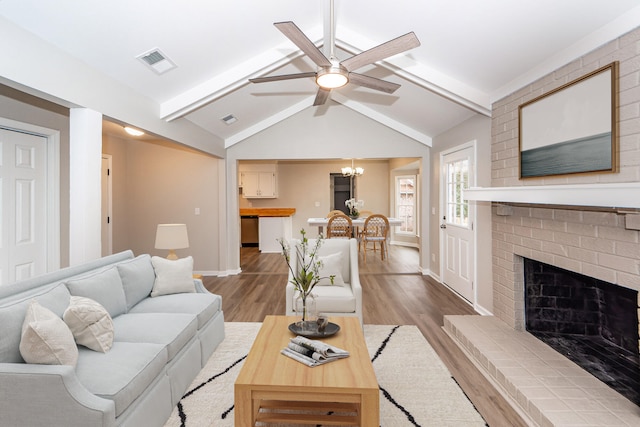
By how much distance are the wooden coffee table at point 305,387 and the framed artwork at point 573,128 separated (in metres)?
1.94

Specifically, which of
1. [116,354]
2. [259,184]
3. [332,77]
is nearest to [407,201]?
[259,184]

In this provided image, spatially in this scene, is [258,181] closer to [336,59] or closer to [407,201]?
[407,201]

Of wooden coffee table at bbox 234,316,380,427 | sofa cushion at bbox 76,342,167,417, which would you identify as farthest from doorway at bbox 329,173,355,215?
sofa cushion at bbox 76,342,167,417

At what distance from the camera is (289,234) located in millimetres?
9297

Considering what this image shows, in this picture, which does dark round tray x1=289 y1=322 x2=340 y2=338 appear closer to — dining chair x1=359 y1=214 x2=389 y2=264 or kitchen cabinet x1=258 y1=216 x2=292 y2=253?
dining chair x1=359 y1=214 x2=389 y2=264

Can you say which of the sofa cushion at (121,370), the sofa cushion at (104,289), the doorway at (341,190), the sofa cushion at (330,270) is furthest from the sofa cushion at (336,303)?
the doorway at (341,190)

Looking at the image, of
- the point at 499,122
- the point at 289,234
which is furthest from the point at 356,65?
the point at 289,234

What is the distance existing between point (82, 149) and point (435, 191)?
4.80 meters

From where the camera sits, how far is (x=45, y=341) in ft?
5.22

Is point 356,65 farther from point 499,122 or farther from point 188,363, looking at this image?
point 188,363

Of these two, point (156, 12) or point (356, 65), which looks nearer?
point (156, 12)

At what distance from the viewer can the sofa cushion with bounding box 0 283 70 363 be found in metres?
1.61

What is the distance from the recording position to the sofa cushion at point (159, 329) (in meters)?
2.22

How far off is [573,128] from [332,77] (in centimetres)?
176
